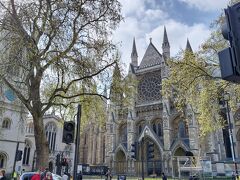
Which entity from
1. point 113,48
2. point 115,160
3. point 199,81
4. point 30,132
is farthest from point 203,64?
point 30,132

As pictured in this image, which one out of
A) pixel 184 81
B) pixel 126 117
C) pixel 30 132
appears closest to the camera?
pixel 184 81

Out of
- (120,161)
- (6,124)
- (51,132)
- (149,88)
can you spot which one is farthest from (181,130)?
(6,124)

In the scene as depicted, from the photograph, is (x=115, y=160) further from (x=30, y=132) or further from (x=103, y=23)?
(x=103, y=23)

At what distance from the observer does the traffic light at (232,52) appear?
1.75 metres

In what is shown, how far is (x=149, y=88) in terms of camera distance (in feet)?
152

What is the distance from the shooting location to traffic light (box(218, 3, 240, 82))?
1.75 m

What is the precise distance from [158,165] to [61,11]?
108 feet

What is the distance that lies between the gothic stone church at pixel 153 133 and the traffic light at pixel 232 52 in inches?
1238

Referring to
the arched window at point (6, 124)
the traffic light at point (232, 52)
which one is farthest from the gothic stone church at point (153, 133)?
the traffic light at point (232, 52)

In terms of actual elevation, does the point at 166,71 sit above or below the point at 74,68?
above

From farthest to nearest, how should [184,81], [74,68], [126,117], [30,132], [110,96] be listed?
[126,117] < [30,132] < [184,81] < [110,96] < [74,68]

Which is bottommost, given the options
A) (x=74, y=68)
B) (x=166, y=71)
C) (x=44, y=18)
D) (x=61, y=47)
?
(x=74, y=68)

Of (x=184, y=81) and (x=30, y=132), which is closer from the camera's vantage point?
(x=184, y=81)

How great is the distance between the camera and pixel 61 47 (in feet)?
40.6
